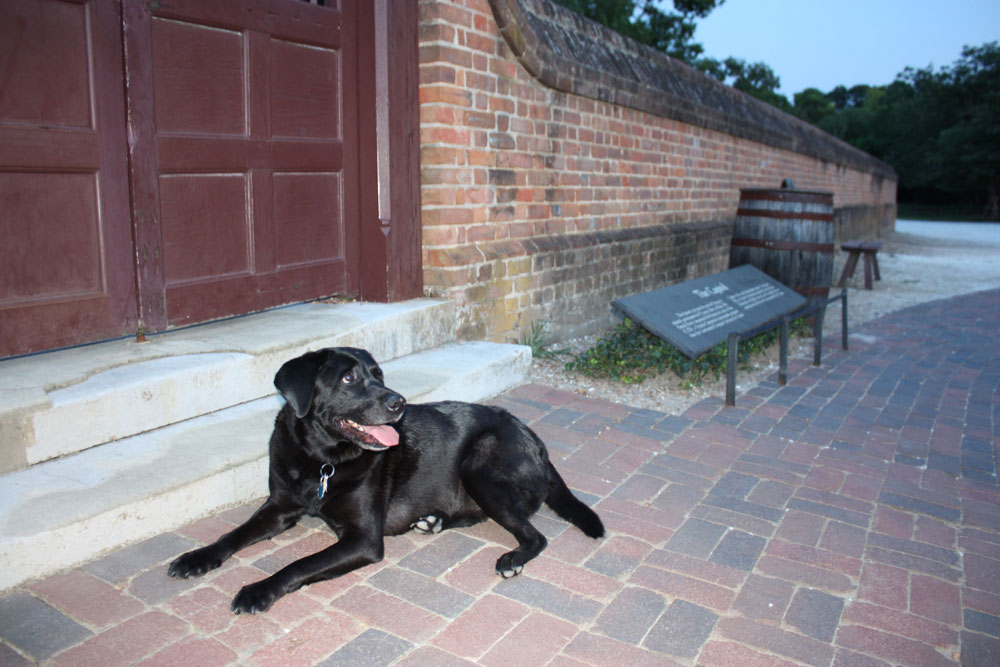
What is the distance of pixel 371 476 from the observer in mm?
2812

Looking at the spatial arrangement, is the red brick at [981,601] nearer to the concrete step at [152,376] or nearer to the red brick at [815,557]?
the red brick at [815,557]

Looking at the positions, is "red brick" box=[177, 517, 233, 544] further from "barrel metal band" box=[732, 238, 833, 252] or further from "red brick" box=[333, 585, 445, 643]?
"barrel metal band" box=[732, 238, 833, 252]

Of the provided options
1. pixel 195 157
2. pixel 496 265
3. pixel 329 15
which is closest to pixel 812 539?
pixel 496 265

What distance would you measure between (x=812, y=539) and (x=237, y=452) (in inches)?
96.1

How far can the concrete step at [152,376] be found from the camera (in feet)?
9.36

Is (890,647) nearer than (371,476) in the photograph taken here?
Yes

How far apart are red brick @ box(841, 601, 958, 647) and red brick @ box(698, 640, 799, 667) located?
0.40 meters

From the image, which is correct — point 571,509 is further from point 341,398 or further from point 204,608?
point 204,608

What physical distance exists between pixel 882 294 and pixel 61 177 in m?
10.8

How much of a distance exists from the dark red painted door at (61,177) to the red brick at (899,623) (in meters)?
3.49

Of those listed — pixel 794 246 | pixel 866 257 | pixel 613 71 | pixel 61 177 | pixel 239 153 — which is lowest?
pixel 866 257

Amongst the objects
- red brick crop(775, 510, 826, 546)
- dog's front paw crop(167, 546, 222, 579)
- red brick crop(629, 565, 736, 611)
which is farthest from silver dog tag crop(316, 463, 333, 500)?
red brick crop(775, 510, 826, 546)

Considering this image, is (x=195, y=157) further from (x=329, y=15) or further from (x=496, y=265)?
(x=496, y=265)

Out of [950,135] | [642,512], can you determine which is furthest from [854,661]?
[950,135]
